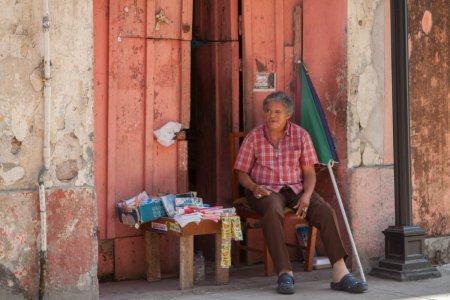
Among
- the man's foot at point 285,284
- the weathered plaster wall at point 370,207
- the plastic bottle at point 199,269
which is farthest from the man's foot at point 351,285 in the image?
the plastic bottle at point 199,269

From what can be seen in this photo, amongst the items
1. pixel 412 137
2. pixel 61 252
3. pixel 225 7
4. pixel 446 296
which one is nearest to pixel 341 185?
pixel 412 137

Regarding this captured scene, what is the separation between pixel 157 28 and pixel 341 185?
196 centimetres

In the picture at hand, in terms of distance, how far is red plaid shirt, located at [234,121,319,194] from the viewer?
6.05 meters

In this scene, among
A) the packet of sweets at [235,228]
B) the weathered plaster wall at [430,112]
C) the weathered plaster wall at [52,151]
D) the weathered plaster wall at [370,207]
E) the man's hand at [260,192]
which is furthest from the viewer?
the weathered plaster wall at [430,112]

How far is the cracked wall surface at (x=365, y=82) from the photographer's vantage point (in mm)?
6395

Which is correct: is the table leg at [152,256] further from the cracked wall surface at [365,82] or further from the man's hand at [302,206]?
the cracked wall surface at [365,82]

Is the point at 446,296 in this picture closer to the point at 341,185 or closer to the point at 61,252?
the point at 341,185

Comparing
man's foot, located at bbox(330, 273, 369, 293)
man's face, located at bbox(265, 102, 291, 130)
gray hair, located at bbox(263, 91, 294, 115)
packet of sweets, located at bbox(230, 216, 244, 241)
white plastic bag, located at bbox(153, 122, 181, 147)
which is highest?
gray hair, located at bbox(263, 91, 294, 115)

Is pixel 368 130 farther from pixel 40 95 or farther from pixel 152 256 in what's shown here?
pixel 40 95

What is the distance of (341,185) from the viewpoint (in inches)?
253

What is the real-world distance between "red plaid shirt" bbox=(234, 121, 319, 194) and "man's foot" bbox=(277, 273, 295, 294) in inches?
29.4

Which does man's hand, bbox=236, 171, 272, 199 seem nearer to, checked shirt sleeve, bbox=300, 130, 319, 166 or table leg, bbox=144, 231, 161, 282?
checked shirt sleeve, bbox=300, 130, 319, 166

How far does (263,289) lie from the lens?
573cm

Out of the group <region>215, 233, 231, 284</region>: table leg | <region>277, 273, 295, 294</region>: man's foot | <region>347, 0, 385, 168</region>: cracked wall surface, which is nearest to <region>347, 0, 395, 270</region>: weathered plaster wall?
<region>347, 0, 385, 168</region>: cracked wall surface
